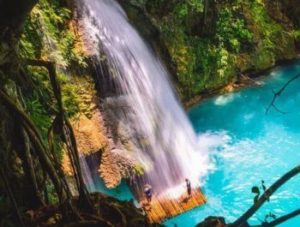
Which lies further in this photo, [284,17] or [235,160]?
[284,17]

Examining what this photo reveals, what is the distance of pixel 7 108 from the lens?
2.46 metres

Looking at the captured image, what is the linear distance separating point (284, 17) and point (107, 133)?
8.48m

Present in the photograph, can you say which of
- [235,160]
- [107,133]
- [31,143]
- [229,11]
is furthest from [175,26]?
[31,143]

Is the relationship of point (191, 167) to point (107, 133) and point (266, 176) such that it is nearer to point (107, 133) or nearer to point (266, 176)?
point (266, 176)

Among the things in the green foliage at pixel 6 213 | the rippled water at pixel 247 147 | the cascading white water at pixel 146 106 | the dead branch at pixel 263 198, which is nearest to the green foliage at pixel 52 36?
the cascading white water at pixel 146 106

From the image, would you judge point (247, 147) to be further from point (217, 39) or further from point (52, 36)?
point (52, 36)

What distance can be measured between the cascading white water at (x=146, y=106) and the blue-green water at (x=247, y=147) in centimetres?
44

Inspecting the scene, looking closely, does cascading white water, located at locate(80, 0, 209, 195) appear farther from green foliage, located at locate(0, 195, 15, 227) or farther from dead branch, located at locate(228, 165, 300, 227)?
dead branch, located at locate(228, 165, 300, 227)

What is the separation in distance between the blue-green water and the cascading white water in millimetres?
435

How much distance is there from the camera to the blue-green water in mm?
7609

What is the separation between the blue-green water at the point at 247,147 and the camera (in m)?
7.61

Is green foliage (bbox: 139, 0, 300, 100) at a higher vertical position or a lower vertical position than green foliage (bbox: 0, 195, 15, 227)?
lower

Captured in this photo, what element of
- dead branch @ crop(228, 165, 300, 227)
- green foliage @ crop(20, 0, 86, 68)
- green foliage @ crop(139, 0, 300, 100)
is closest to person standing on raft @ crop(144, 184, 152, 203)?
green foliage @ crop(20, 0, 86, 68)

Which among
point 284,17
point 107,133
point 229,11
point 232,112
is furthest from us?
point 284,17
